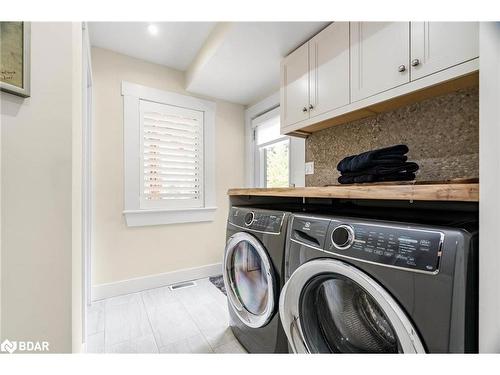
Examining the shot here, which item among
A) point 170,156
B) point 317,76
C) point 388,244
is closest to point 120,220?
point 170,156

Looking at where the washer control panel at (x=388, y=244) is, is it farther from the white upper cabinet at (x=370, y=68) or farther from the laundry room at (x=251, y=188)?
the white upper cabinet at (x=370, y=68)

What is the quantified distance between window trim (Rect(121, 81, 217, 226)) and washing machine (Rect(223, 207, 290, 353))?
116cm

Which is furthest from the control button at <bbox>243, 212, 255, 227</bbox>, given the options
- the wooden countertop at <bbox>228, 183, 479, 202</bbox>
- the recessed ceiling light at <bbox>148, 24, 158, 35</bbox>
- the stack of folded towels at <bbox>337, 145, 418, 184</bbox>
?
the recessed ceiling light at <bbox>148, 24, 158, 35</bbox>

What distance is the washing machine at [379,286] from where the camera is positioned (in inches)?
21.6

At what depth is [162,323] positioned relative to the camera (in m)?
1.65

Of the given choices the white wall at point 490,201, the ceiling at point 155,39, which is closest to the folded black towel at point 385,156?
the white wall at point 490,201

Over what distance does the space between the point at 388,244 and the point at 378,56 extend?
3.48ft

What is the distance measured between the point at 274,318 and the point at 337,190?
719 millimetres

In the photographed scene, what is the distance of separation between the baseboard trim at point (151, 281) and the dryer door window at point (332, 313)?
175cm

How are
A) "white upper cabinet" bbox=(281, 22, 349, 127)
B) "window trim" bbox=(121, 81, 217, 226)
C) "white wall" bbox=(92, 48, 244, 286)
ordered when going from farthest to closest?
"window trim" bbox=(121, 81, 217, 226) → "white wall" bbox=(92, 48, 244, 286) → "white upper cabinet" bbox=(281, 22, 349, 127)

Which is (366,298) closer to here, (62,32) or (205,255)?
(62,32)

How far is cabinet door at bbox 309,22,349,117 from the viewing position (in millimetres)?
1355

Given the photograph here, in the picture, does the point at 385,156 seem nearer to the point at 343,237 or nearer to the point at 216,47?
the point at 343,237

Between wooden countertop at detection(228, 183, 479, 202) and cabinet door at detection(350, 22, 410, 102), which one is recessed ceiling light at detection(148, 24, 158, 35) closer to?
cabinet door at detection(350, 22, 410, 102)
